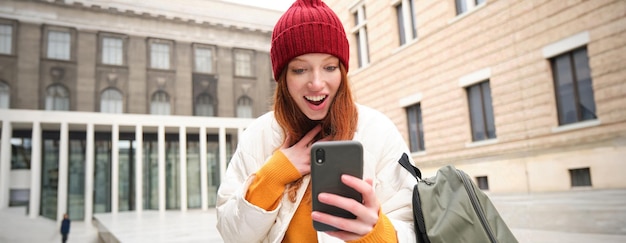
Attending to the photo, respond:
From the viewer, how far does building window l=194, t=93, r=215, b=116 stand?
41.0 ft

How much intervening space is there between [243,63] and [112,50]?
3.85m

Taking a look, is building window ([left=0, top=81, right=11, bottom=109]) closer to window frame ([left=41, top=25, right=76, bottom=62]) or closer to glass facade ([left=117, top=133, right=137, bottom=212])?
window frame ([left=41, top=25, right=76, bottom=62])

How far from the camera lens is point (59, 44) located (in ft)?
30.0

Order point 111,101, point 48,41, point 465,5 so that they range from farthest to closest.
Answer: point 111,101 → point 48,41 → point 465,5

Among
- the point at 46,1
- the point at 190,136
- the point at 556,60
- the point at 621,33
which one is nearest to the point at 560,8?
the point at 556,60

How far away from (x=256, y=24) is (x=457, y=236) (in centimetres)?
1247

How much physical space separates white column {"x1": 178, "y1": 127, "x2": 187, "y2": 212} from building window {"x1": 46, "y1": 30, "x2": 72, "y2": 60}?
3.88 m

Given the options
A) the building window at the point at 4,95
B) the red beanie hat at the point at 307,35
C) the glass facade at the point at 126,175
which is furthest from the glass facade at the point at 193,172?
the red beanie hat at the point at 307,35

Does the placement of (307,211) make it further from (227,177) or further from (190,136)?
(190,136)

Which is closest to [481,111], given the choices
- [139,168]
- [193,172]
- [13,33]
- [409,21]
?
[409,21]

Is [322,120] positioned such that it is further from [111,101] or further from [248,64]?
[248,64]

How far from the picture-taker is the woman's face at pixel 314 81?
1.13 m

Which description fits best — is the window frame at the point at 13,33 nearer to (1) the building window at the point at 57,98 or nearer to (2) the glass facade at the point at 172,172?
(1) the building window at the point at 57,98

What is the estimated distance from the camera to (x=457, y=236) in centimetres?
92
